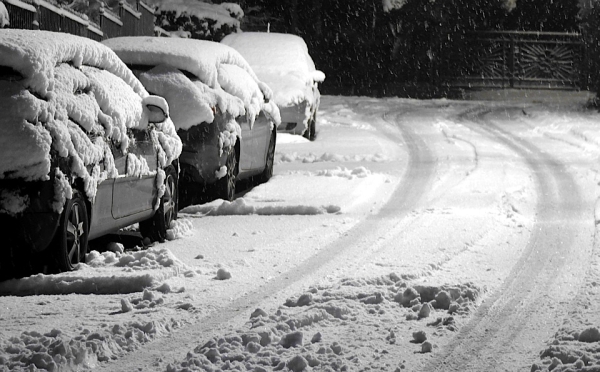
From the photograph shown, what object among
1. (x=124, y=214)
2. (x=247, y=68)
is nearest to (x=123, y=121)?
(x=124, y=214)

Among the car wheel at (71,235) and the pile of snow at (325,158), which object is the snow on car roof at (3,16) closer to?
the pile of snow at (325,158)

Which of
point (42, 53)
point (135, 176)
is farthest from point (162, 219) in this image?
point (42, 53)

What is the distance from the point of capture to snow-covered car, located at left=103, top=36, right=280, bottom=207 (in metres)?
10.4

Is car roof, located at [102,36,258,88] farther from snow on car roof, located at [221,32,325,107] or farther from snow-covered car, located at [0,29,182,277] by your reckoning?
snow on car roof, located at [221,32,325,107]

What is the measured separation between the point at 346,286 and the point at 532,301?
4.07 ft

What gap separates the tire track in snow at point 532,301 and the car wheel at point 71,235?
2.85 meters

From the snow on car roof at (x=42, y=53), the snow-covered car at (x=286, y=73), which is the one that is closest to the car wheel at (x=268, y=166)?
the snow-covered car at (x=286, y=73)

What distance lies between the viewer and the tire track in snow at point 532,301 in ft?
18.1

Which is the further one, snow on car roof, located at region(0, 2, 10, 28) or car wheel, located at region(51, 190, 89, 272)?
snow on car roof, located at region(0, 2, 10, 28)

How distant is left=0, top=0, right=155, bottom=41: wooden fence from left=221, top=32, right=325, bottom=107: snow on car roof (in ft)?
8.60

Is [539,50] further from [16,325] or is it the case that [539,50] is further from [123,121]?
[16,325]

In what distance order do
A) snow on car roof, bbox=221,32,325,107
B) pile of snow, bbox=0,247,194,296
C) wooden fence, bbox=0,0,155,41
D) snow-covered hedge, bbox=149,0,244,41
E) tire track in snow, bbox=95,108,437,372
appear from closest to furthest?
tire track in snow, bbox=95,108,437,372
pile of snow, bbox=0,247,194,296
wooden fence, bbox=0,0,155,41
snow on car roof, bbox=221,32,325,107
snow-covered hedge, bbox=149,0,244,41

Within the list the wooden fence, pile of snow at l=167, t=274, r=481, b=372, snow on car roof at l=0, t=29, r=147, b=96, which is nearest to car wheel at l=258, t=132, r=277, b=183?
the wooden fence

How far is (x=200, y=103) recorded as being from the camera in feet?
33.9
